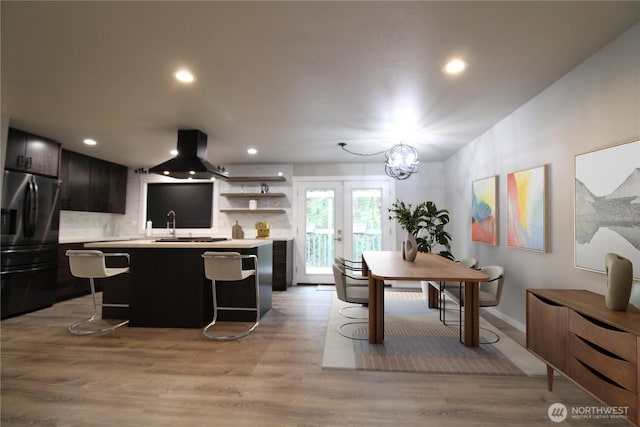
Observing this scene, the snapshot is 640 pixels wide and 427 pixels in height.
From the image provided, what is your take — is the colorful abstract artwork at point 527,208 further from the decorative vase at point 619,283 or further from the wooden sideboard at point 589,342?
the decorative vase at point 619,283

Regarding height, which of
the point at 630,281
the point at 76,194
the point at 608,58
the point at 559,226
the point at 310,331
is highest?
the point at 608,58

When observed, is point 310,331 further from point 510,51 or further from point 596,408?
point 510,51

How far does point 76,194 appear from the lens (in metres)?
5.29

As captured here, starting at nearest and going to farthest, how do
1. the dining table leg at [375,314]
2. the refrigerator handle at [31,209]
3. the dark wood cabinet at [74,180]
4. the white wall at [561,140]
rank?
1. the white wall at [561,140]
2. the dining table leg at [375,314]
3. the refrigerator handle at [31,209]
4. the dark wood cabinet at [74,180]

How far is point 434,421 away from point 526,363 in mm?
1243

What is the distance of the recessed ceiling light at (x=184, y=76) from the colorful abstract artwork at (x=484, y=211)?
139 inches

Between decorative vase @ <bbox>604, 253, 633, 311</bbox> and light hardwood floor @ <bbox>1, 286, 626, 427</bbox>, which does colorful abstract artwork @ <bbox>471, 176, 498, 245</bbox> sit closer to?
light hardwood floor @ <bbox>1, 286, 626, 427</bbox>

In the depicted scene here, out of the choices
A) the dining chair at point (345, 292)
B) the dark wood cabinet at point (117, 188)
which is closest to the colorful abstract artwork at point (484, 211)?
the dining chair at point (345, 292)

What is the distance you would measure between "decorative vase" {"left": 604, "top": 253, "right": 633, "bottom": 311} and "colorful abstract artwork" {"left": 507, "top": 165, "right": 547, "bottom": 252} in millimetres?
1156

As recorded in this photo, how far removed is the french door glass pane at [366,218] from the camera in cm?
608

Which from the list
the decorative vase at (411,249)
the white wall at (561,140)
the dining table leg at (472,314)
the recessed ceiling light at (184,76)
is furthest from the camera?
the decorative vase at (411,249)

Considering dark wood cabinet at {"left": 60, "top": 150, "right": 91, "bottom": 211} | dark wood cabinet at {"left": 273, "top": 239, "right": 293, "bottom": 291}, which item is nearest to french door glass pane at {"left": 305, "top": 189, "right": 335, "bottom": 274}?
dark wood cabinet at {"left": 273, "top": 239, "right": 293, "bottom": 291}

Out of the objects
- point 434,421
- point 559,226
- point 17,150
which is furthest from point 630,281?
point 17,150

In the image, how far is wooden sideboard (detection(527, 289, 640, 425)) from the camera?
146cm
